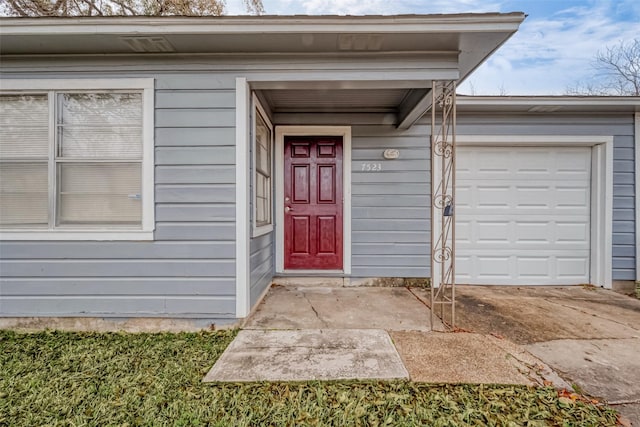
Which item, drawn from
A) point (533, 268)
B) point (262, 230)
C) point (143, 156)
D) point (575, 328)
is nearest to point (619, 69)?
point (533, 268)

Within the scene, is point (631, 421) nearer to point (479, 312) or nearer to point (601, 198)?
point (479, 312)

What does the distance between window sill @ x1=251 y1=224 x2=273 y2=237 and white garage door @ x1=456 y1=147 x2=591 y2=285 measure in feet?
8.16

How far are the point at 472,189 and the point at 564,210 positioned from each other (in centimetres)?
124

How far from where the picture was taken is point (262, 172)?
11.0 feet

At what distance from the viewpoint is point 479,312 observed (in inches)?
115

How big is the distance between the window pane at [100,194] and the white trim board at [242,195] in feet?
2.84

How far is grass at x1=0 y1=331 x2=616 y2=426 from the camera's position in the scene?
57.7 inches

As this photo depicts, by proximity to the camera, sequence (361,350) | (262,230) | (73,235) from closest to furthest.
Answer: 1. (361,350)
2. (73,235)
3. (262,230)

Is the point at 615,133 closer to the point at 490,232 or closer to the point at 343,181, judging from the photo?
the point at 490,232

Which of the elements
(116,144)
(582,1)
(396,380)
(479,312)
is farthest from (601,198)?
(582,1)

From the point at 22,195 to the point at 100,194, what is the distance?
0.68m

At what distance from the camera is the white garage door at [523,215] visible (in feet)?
12.9

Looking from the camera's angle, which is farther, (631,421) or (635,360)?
(635,360)

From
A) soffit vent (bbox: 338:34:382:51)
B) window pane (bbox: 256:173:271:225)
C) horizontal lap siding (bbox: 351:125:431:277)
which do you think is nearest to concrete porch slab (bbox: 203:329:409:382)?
window pane (bbox: 256:173:271:225)
